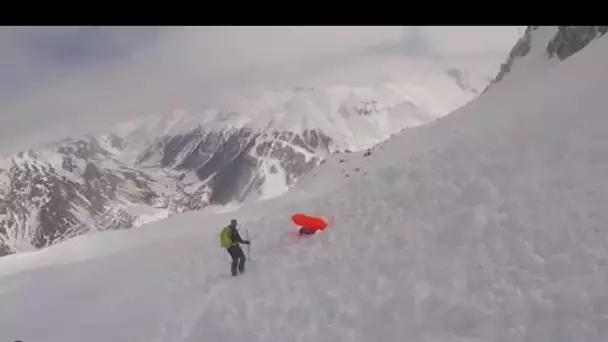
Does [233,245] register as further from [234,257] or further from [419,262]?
[419,262]

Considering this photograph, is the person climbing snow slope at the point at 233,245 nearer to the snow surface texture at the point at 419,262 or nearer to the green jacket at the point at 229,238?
the green jacket at the point at 229,238

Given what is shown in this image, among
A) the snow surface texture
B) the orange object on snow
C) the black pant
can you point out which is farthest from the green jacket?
the orange object on snow

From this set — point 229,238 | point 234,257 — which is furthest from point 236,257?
point 229,238

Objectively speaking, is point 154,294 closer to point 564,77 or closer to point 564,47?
point 564,77

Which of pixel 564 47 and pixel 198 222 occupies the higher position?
pixel 564 47

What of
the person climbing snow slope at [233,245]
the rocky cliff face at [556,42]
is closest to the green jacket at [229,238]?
the person climbing snow slope at [233,245]
